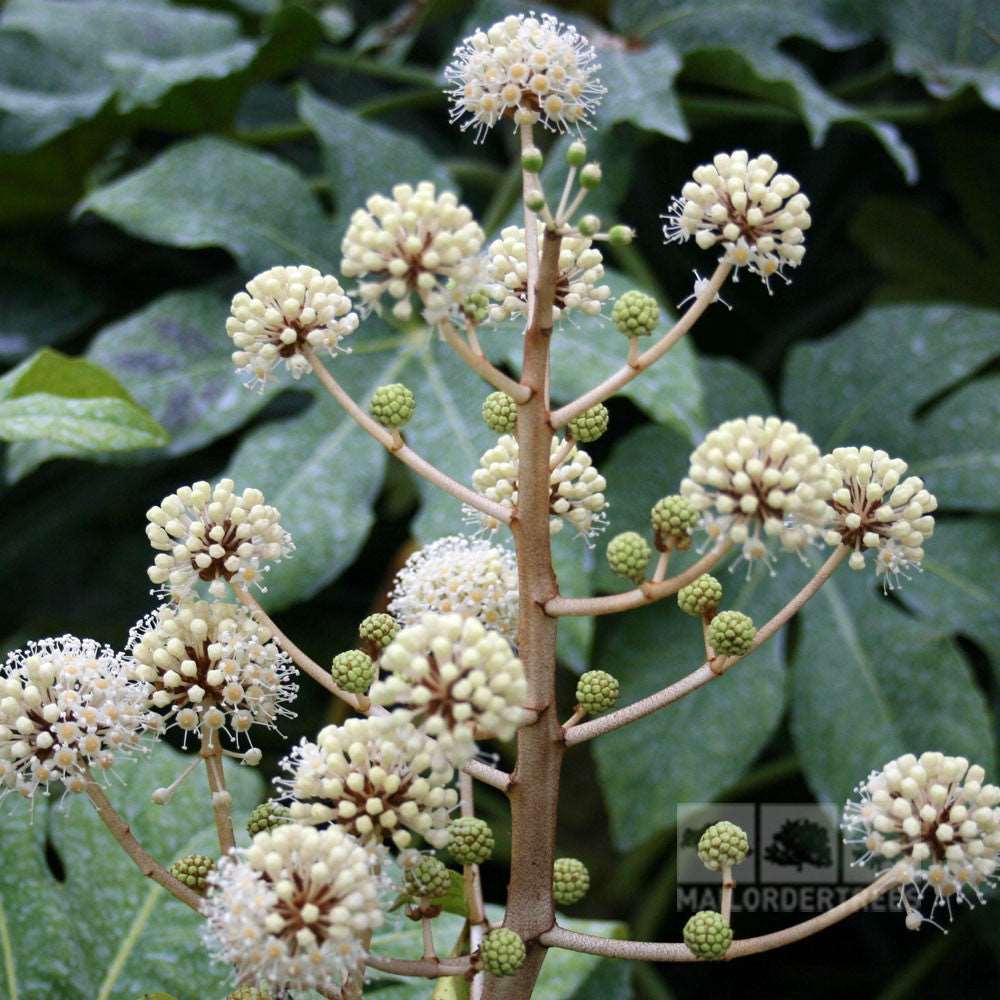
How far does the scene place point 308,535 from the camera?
1.47 metres

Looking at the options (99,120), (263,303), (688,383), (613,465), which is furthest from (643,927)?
(99,120)

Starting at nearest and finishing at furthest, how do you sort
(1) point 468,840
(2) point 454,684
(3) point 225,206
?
(2) point 454,684 < (1) point 468,840 < (3) point 225,206

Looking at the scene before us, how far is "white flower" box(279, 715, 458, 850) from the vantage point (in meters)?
0.64

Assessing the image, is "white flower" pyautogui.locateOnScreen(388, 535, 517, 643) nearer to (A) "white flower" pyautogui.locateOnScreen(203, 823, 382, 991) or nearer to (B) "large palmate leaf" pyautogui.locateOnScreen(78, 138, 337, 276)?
(A) "white flower" pyautogui.locateOnScreen(203, 823, 382, 991)

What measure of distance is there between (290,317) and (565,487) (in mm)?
191

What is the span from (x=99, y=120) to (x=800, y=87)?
104 centimetres

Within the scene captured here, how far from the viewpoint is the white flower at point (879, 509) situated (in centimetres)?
69

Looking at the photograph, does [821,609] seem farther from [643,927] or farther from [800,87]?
[800,87]

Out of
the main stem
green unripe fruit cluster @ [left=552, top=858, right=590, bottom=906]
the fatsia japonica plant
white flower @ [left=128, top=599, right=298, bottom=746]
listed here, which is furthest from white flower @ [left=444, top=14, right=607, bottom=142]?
green unripe fruit cluster @ [left=552, top=858, right=590, bottom=906]

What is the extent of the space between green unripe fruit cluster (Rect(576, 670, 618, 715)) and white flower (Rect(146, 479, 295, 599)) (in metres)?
0.20

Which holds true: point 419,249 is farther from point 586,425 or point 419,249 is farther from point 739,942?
point 739,942

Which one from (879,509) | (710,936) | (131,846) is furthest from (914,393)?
(131,846)

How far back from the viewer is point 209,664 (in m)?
0.73

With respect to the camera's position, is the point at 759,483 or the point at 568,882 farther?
the point at 568,882
